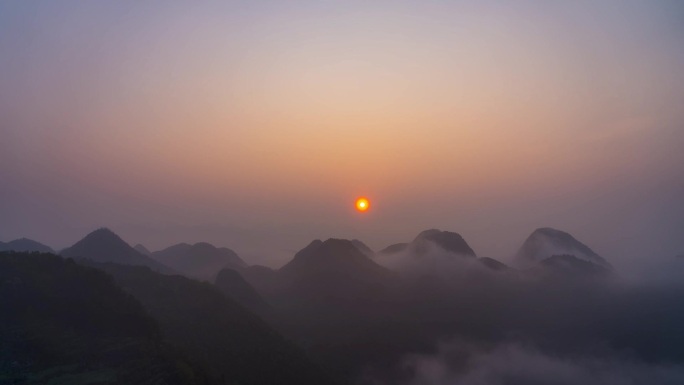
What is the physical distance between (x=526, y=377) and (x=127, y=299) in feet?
303

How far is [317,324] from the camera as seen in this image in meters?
127

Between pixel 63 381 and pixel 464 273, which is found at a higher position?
pixel 464 273

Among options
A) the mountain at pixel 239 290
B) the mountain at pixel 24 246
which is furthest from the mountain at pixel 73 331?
the mountain at pixel 24 246

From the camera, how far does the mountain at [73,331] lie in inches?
1934

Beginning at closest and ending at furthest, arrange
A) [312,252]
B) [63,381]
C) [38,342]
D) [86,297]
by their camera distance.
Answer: [63,381] < [38,342] < [86,297] < [312,252]

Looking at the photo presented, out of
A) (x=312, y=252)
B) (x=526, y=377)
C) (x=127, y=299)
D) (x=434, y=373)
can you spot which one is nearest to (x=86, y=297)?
(x=127, y=299)

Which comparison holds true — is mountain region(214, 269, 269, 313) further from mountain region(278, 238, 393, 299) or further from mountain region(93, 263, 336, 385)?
mountain region(278, 238, 393, 299)

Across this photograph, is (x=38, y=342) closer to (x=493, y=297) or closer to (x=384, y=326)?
(x=384, y=326)

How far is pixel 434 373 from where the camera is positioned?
10606 centimetres

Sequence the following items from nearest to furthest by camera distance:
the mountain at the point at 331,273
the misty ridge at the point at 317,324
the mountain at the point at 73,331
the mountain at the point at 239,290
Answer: the mountain at the point at 73,331
the misty ridge at the point at 317,324
the mountain at the point at 239,290
the mountain at the point at 331,273

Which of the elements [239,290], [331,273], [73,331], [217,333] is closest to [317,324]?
[239,290]

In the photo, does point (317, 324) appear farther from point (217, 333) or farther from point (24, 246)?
point (24, 246)

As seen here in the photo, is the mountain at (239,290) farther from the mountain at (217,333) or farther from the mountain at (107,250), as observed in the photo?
the mountain at (107,250)

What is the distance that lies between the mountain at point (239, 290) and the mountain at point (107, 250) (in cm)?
2592
